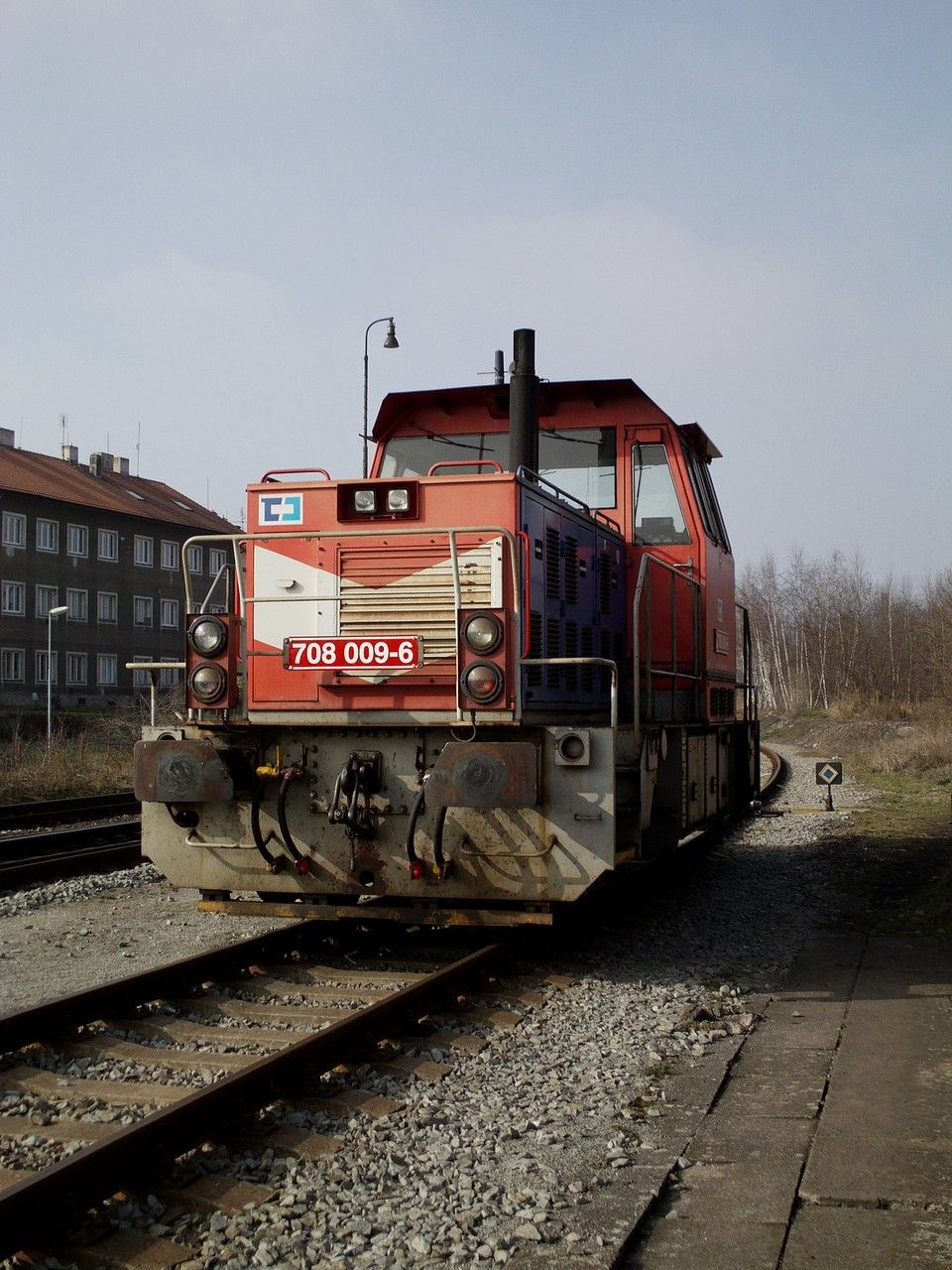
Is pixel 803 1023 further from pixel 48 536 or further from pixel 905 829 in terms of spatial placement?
pixel 48 536

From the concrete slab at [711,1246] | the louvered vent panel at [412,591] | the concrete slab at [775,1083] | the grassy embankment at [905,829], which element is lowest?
the grassy embankment at [905,829]

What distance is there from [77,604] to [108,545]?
8.96ft

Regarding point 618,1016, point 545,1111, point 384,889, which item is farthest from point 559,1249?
point 384,889

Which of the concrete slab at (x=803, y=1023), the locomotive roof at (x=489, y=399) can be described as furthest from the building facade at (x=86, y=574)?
the concrete slab at (x=803, y=1023)

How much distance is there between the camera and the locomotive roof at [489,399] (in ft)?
27.0

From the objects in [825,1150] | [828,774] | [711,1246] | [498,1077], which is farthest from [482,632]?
[828,774]

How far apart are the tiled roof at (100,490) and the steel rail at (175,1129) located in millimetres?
41103

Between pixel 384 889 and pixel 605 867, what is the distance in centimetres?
114

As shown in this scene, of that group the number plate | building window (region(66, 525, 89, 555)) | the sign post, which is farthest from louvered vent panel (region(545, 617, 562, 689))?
building window (region(66, 525, 89, 555))

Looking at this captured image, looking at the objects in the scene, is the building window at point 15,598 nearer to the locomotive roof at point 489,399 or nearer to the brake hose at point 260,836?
the locomotive roof at point 489,399

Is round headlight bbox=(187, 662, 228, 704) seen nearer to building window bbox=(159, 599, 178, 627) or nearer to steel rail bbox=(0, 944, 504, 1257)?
steel rail bbox=(0, 944, 504, 1257)

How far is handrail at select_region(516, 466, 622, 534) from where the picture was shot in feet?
21.4

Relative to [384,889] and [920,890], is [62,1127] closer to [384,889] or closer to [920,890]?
[384,889]

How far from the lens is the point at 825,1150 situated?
3896mm
